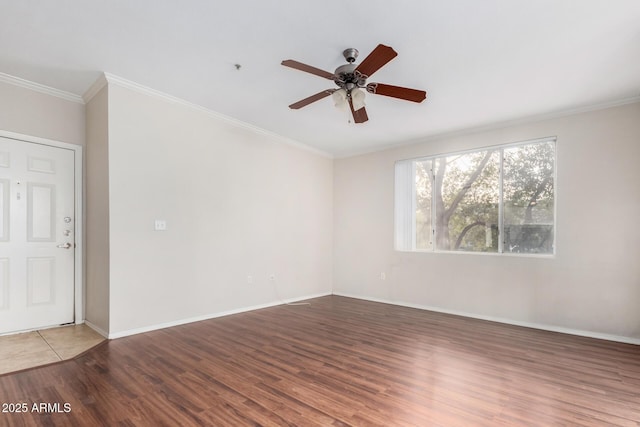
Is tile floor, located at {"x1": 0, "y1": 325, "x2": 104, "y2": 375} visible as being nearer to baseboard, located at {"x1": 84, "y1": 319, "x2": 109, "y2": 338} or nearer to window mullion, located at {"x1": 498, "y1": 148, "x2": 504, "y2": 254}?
baseboard, located at {"x1": 84, "y1": 319, "x2": 109, "y2": 338}

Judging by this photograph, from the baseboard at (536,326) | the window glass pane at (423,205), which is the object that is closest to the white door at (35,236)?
the baseboard at (536,326)

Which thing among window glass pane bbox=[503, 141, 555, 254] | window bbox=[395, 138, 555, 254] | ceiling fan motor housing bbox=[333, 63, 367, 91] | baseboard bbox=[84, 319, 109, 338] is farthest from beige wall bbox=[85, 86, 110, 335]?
window glass pane bbox=[503, 141, 555, 254]

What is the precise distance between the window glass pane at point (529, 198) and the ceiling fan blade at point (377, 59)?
2956 mm

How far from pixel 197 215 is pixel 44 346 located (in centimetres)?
197

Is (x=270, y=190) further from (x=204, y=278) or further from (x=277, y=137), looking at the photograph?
(x=204, y=278)

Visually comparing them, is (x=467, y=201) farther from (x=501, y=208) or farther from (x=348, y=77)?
(x=348, y=77)

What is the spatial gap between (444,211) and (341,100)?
2.97 meters

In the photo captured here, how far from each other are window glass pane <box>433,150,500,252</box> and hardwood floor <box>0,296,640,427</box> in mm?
1353

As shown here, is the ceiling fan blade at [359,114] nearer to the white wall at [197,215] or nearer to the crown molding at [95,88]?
the white wall at [197,215]

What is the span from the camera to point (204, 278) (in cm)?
423

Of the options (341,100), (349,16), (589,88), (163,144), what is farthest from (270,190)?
(589,88)

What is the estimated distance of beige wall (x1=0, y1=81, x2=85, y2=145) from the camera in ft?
11.3

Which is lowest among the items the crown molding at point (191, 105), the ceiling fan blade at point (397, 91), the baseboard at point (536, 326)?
the baseboard at point (536, 326)

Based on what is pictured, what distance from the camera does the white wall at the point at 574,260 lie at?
3584mm
